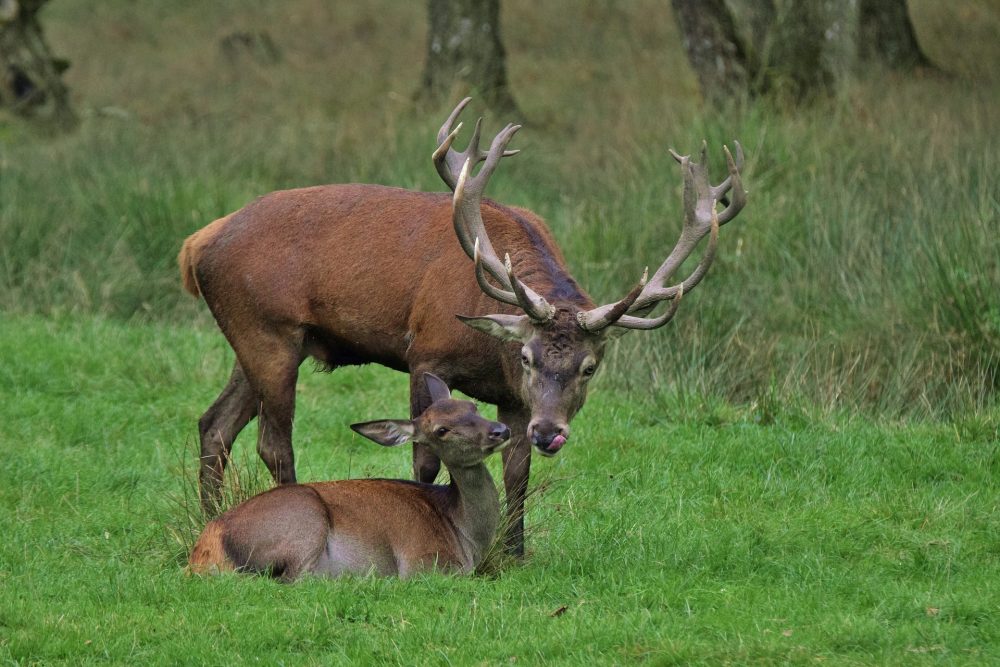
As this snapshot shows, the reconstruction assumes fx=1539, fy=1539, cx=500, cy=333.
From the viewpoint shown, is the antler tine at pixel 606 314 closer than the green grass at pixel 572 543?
No

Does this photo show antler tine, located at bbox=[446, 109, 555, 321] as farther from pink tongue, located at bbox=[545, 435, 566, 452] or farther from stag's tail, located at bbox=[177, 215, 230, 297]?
stag's tail, located at bbox=[177, 215, 230, 297]

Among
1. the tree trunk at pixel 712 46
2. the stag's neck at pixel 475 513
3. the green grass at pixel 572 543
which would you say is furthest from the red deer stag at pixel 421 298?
the tree trunk at pixel 712 46

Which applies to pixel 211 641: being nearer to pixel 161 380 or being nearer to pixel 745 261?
→ pixel 161 380

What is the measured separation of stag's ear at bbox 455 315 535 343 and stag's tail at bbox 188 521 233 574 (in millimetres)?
1473

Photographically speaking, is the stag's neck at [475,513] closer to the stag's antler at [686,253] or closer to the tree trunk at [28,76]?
the stag's antler at [686,253]

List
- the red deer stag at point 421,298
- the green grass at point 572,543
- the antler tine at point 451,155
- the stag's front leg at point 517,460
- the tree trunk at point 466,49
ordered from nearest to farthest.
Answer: the green grass at point 572,543 → the red deer stag at point 421,298 → the stag's front leg at point 517,460 → the antler tine at point 451,155 → the tree trunk at point 466,49

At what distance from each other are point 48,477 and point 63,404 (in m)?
1.59

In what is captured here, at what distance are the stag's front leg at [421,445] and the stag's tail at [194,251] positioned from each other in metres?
1.46

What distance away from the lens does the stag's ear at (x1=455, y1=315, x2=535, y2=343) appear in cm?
709

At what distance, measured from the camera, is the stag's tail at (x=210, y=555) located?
6558 millimetres

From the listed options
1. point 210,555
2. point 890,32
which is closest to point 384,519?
point 210,555

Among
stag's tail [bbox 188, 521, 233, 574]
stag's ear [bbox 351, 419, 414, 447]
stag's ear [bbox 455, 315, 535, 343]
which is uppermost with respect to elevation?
stag's ear [bbox 455, 315, 535, 343]

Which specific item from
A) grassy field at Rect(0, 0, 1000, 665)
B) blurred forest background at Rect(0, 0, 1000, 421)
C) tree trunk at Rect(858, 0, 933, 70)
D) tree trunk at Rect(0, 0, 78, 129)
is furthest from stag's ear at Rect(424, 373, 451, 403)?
tree trunk at Rect(0, 0, 78, 129)

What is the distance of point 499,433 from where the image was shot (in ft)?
22.2
